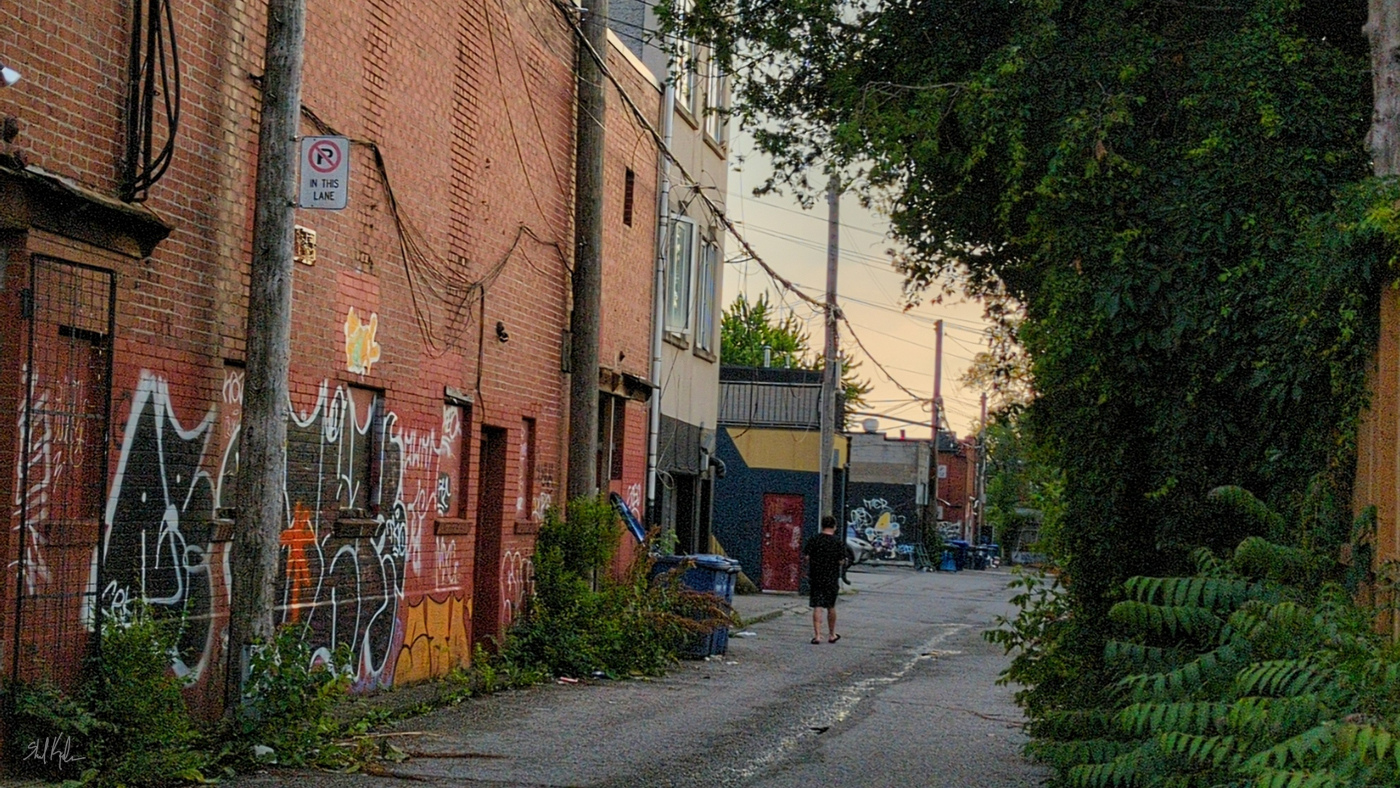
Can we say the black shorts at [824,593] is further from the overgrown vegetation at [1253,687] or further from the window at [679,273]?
the overgrown vegetation at [1253,687]

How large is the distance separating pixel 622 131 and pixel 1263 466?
41.0 feet

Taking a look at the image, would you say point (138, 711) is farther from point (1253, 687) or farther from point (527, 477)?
point (527, 477)

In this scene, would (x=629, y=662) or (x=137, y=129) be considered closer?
(x=137, y=129)

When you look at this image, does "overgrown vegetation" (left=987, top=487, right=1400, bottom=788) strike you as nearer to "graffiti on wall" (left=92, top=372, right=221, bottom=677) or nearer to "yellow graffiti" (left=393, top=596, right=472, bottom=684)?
"graffiti on wall" (left=92, top=372, right=221, bottom=677)

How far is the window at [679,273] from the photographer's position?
77.4 feet

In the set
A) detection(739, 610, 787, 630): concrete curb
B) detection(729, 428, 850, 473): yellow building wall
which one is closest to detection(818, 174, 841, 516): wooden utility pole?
detection(729, 428, 850, 473): yellow building wall

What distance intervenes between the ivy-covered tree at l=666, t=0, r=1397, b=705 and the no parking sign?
11.4 ft

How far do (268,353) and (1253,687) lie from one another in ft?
21.1

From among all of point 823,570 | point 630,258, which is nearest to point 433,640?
point 823,570

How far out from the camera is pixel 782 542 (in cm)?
3569

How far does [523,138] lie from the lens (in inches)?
664

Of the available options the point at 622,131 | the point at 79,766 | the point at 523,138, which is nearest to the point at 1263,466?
the point at 79,766

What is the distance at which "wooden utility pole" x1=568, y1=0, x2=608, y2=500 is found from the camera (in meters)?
17.5

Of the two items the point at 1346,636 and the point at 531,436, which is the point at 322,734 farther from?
the point at 531,436
